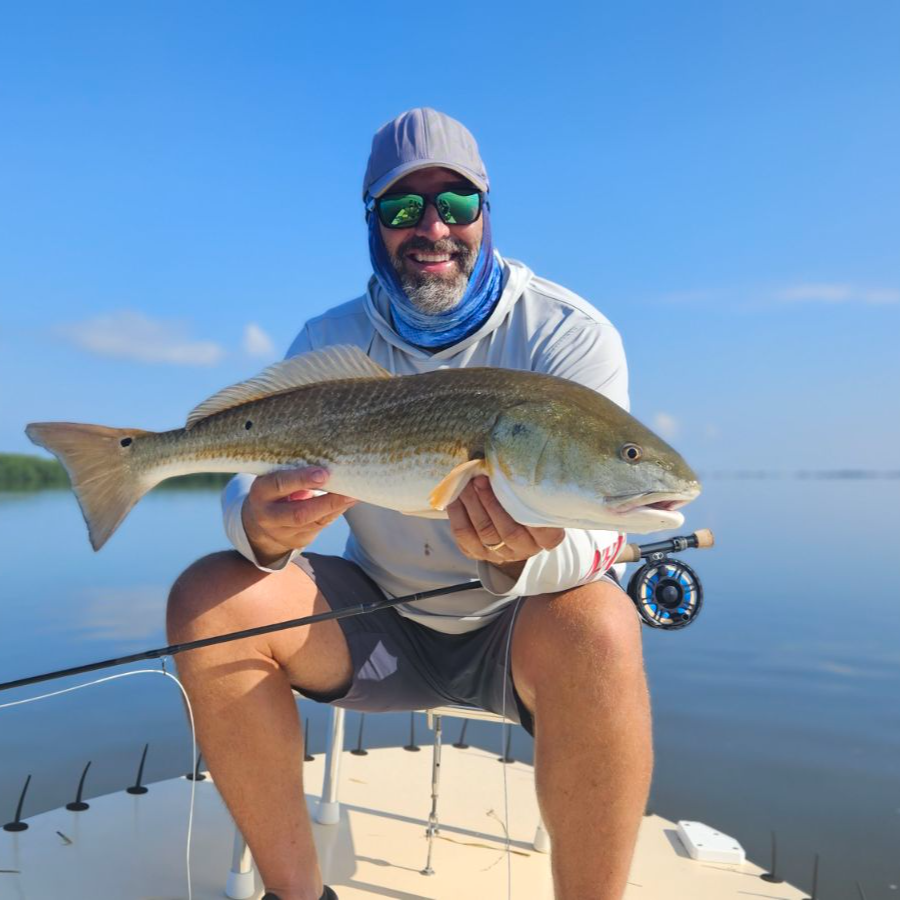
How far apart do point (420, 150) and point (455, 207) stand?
259 millimetres

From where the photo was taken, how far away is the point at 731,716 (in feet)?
19.8

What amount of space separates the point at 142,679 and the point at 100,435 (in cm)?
482

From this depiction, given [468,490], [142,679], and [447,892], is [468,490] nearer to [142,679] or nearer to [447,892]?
[447,892]

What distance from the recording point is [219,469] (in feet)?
8.73

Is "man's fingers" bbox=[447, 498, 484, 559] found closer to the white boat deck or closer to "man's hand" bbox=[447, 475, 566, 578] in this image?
"man's hand" bbox=[447, 475, 566, 578]

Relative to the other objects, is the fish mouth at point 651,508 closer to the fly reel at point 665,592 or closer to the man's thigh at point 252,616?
the fly reel at point 665,592

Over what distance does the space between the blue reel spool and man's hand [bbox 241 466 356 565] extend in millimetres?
1313

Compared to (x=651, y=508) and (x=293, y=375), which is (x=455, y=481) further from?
(x=293, y=375)

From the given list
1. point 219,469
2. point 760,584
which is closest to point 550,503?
point 219,469

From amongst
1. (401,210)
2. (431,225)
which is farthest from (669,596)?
(401,210)

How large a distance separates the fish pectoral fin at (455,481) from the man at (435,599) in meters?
0.07

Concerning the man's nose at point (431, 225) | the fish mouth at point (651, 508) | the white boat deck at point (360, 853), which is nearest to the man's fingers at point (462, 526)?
the fish mouth at point (651, 508)

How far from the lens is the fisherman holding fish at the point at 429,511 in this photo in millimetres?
2230

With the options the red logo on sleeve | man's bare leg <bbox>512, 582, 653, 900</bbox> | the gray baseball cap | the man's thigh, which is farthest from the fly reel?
the gray baseball cap
